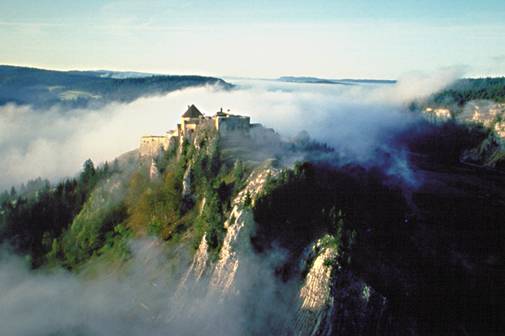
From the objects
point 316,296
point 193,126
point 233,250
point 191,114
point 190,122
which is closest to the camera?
point 316,296

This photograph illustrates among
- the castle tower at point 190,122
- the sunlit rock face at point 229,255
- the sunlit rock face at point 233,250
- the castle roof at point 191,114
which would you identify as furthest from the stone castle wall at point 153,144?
the sunlit rock face at point 233,250

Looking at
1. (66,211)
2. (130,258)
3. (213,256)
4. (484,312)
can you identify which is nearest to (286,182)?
(213,256)

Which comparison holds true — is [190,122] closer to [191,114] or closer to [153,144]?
[191,114]

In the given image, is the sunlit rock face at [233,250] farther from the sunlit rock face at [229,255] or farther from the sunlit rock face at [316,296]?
the sunlit rock face at [316,296]

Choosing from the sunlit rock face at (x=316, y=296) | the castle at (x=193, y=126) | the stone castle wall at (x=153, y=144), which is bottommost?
the sunlit rock face at (x=316, y=296)

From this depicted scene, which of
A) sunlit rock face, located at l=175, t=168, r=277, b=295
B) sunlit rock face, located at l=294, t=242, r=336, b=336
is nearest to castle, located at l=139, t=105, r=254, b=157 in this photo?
sunlit rock face, located at l=175, t=168, r=277, b=295

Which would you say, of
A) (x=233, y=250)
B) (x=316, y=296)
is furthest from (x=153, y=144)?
(x=316, y=296)

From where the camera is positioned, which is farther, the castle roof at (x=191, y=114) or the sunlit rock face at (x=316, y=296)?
the castle roof at (x=191, y=114)

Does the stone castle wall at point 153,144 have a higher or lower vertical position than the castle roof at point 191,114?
lower
